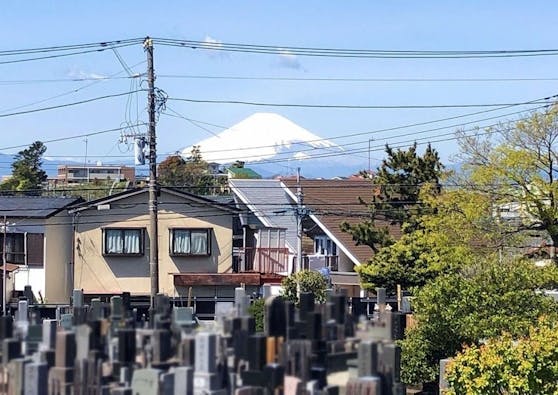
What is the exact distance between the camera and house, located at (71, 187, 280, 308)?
3519 cm

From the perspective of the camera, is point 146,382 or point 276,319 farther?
point 276,319

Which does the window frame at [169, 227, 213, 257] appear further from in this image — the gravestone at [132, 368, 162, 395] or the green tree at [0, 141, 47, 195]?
the gravestone at [132, 368, 162, 395]

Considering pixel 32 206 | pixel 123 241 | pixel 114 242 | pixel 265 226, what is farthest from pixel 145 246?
pixel 265 226

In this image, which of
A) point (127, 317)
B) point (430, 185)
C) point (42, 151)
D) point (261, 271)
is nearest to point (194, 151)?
point (42, 151)

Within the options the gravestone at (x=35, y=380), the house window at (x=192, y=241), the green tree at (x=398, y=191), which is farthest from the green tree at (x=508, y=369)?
the house window at (x=192, y=241)

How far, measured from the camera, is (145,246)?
35719mm

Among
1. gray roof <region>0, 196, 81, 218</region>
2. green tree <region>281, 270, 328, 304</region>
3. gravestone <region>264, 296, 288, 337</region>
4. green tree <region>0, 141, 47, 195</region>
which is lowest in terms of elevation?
green tree <region>281, 270, 328, 304</region>

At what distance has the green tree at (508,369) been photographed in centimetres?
1248

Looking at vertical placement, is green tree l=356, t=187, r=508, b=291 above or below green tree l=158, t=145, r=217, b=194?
below

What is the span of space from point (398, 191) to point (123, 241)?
11115 millimetres

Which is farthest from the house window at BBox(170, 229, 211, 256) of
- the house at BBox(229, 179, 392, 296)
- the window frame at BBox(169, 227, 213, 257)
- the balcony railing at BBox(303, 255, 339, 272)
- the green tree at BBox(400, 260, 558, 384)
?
the green tree at BBox(400, 260, 558, 384)

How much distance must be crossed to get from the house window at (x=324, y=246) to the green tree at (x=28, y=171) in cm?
2746

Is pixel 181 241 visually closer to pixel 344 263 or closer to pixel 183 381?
pixel 344 263

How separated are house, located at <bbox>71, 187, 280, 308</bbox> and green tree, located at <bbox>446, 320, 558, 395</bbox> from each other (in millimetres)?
22585
